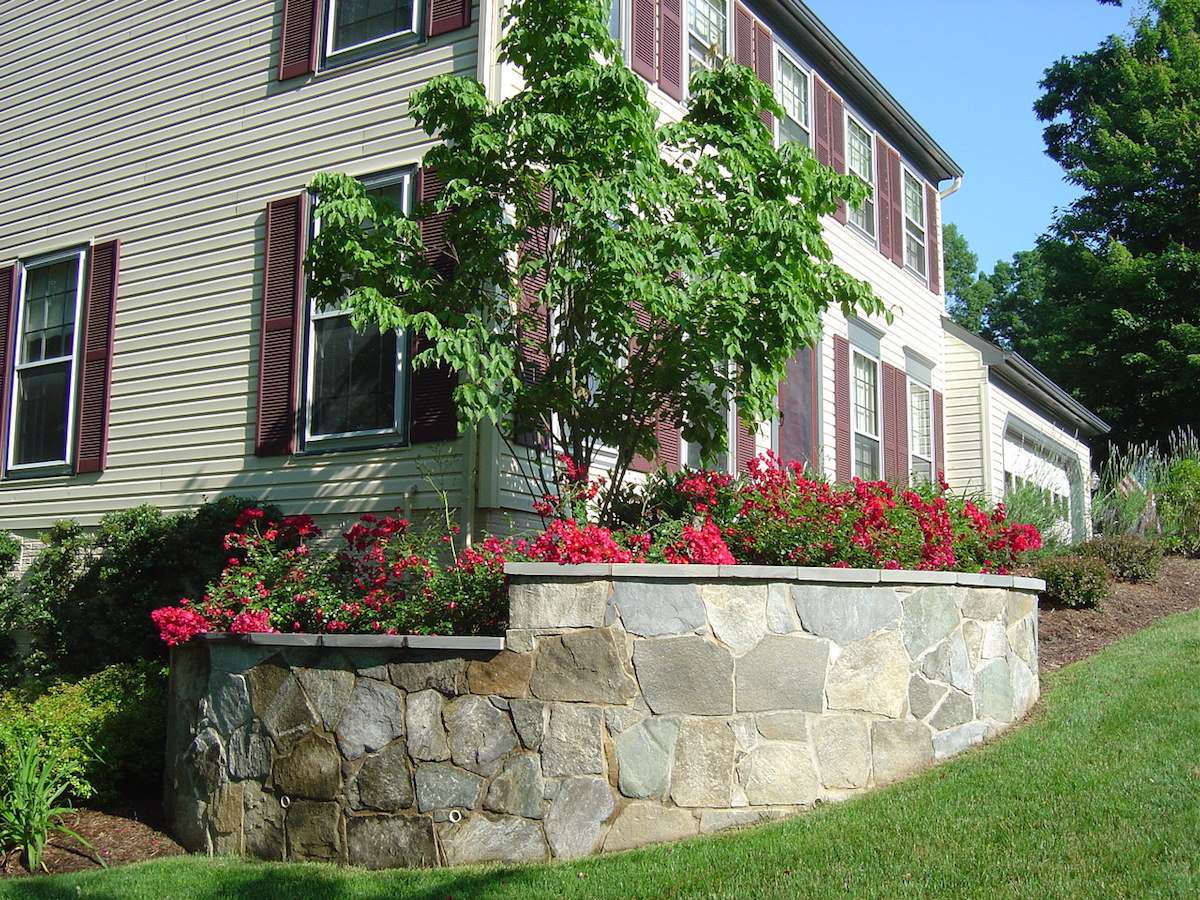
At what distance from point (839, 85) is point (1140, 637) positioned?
8302 millimetres

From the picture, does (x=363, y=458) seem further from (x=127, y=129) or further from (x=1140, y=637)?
(x=1140, y=637)

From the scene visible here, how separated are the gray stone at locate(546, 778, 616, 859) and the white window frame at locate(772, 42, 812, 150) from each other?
29.8 ft

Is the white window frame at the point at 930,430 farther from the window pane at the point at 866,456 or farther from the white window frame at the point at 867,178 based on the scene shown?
the white window frame at the point at 867,178

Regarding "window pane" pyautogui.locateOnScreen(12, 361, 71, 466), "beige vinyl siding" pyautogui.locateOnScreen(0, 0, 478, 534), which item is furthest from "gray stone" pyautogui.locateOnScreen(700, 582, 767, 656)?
"window pane" pyautogui.locateOnScreen(12, 361, 71, 466)

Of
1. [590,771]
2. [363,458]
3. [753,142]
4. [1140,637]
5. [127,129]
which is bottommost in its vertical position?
[590,771]

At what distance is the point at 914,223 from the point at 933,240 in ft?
2.04

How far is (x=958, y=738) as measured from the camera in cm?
700

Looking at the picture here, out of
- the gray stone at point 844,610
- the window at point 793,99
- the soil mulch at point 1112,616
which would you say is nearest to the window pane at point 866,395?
the window at point 793,99

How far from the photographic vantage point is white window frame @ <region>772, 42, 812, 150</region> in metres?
13.5

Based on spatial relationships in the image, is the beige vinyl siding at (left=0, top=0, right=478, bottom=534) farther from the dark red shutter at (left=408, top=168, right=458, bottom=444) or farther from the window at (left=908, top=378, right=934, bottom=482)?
the window at (left=908, top=378, right=934, bottom=482)

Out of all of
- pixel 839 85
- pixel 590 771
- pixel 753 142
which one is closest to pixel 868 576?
pixel 590 771

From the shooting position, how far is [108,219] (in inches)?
446

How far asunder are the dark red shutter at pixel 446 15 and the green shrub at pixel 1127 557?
7.49 m

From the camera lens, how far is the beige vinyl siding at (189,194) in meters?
9.48
